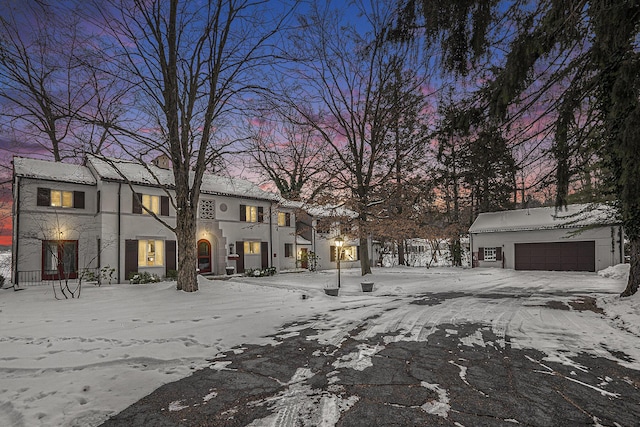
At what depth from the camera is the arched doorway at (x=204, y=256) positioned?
Result: 21.8 m

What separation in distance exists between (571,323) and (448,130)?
5.33 meters

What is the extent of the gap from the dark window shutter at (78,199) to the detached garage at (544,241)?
26.6m

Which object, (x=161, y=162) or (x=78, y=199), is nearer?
(x=78, y=199)

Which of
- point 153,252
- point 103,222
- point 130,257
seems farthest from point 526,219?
point 103,222

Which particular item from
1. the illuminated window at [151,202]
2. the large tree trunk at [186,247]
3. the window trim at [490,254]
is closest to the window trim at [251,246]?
the illuminated window at [151,202]

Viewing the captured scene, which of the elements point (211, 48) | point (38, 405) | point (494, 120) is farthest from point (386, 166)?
point (38, 405)

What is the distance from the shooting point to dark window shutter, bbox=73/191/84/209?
1861cm

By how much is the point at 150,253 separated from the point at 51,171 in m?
6.81

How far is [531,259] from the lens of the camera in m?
23.9

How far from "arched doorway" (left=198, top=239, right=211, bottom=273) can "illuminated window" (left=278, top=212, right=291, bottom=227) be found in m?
6.12

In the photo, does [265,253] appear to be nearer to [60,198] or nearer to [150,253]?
[150,253]

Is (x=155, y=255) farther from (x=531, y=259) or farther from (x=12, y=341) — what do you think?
(x=531, y=259)

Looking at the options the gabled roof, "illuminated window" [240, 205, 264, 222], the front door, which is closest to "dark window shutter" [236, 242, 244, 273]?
"illuminated window" [240, 205, 264, 222]

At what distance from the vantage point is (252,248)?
24141mm
